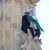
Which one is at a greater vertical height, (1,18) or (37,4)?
(37,4)

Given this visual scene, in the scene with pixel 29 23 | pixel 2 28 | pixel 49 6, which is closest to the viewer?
pixel 2 28

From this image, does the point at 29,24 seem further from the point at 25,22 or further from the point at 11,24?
the point at 11,24

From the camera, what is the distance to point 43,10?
143 cm

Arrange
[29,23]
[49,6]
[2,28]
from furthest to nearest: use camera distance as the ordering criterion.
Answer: [49,6]
[29,23]
[2,28]

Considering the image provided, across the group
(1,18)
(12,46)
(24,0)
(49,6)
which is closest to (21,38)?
(12,46)

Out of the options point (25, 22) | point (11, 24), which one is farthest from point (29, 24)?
point (11, 24)

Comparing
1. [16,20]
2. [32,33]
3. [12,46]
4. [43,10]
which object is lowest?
[12,46]

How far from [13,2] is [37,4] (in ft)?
0.82

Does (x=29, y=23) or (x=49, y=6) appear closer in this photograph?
(x=29, y=23)

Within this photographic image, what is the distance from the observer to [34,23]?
135cm

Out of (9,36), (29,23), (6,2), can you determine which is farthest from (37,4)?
(9,36)

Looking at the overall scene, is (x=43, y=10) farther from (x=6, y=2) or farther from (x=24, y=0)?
(x=6, y=2)

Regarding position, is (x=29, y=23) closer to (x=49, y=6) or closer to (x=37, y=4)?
(x=37, y=4)

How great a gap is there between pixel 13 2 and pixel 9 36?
0.31m
